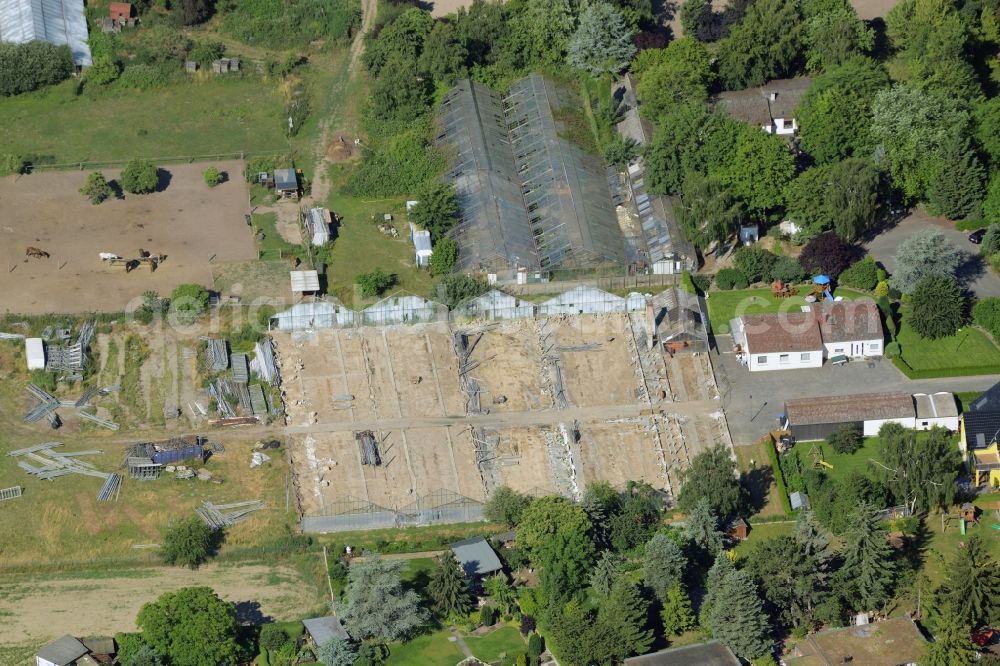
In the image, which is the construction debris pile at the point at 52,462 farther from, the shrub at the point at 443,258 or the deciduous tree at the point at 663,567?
the deciduous tree at the point at 663,567

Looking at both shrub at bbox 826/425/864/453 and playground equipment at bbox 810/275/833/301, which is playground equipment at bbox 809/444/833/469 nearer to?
shrub at bbox 826/425/864/453

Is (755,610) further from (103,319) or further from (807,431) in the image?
(103,319)

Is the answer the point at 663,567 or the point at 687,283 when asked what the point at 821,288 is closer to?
the point at 687,283

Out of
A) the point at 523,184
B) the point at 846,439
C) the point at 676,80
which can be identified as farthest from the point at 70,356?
the point at 846,439

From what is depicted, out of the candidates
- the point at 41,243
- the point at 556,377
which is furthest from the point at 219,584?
the point at 41,243

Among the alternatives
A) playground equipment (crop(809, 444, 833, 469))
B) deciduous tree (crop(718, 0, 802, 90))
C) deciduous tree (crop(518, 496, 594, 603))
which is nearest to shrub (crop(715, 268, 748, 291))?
playground equipment (crop(809, 444, 833, 469))

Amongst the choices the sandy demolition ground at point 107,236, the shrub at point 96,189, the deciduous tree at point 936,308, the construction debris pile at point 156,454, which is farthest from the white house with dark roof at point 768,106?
the construction debris pile at point 156,454
